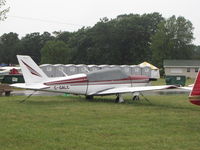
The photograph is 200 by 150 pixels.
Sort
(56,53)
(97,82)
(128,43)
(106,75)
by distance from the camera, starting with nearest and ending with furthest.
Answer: (97,82), (106,75), (56,53), (128,43)

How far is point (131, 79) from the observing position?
60.0 ft

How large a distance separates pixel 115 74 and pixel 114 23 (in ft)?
258

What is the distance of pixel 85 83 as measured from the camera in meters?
17.4

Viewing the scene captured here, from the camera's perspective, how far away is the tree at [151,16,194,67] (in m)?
85.8

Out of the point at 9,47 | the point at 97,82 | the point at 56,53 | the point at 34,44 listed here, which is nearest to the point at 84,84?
the point at 97,82

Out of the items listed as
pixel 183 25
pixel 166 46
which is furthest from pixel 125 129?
pixel 183 25

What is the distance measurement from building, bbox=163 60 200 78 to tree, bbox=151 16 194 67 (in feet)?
38.5

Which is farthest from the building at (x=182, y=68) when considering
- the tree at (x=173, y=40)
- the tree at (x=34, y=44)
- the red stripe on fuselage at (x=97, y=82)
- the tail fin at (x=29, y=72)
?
the tree at (x=34, y=44)

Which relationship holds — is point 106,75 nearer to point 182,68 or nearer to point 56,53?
point 182,68

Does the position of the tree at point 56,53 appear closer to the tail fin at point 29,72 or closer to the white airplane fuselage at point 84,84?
the white airplane fuselage at point 84,84

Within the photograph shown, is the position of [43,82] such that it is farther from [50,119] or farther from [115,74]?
[50,119]

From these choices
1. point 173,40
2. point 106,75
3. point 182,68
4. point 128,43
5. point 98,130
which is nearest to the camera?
point 98,130

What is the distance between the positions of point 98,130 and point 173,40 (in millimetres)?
82643

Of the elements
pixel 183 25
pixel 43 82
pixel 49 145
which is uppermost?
pixel 183 25
